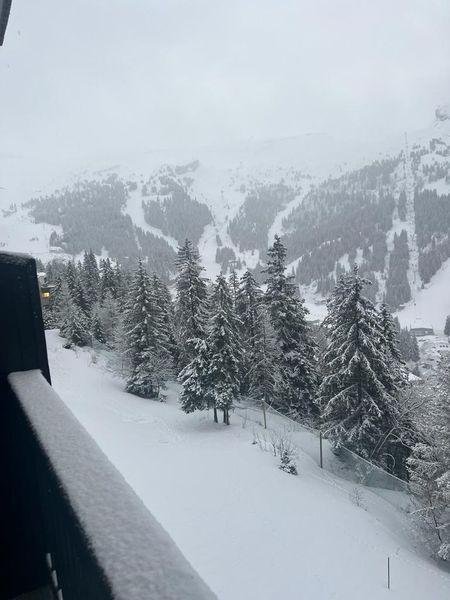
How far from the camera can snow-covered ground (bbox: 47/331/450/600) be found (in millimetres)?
14742

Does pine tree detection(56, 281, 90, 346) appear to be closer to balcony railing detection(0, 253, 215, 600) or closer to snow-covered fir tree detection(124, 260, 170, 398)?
snow-covered fir tree detection(124, 260, 170, 398)

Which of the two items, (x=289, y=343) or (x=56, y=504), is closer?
(x=56, y=504)

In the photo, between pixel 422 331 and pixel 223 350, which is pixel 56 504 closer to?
pixel 223 350

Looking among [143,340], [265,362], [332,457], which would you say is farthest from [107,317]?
[332,457]

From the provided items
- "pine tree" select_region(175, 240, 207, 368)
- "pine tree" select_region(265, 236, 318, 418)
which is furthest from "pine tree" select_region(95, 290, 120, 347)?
"pine tree" select_region(265, 236, 318, 418)

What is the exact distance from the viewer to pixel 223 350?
1228 inches

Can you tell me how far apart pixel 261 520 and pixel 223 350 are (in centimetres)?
1423

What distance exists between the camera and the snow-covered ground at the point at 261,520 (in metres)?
14.7

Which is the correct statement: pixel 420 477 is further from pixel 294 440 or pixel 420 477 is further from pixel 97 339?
pixel 97 339

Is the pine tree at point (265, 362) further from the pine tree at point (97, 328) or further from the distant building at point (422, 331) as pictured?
the distant building at point (422, 331)

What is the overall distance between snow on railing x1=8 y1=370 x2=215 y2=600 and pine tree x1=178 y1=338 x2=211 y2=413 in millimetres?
29566

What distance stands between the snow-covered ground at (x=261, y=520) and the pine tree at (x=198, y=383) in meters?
2.10

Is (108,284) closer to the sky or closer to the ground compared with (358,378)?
closer to the sky

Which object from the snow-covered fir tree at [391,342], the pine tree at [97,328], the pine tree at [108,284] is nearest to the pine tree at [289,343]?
the snow-covered fir tree at [391,342]
